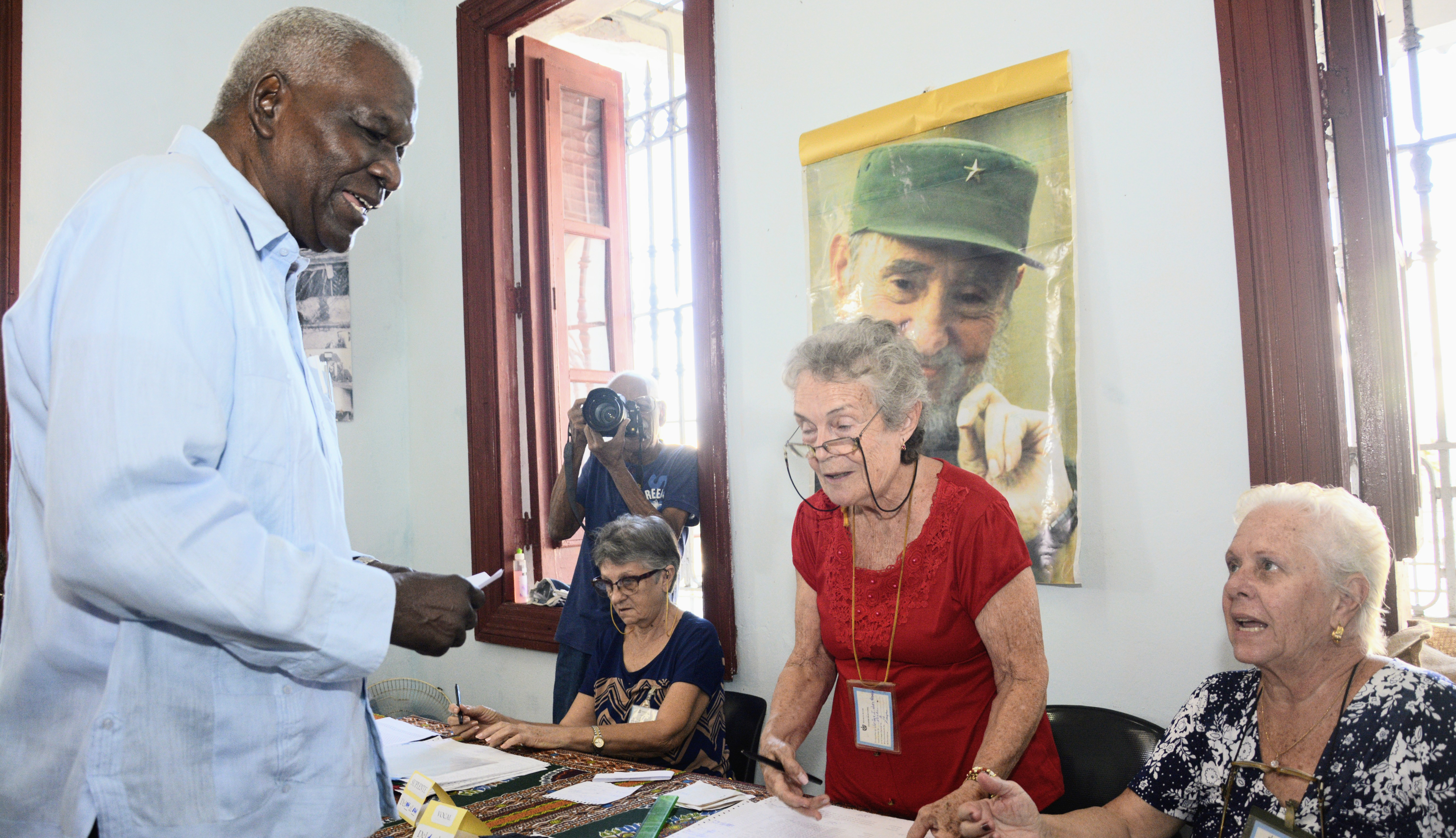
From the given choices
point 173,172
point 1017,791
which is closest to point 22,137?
point 173,172

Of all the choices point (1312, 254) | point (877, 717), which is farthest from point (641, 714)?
point (1312, 254)

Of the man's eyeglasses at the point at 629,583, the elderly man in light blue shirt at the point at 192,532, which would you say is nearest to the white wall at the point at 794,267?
the man's eyeglasses at the point at 629,583

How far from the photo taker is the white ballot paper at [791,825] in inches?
63.0

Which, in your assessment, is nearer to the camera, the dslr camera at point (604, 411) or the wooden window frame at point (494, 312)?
the dslr camera at point (604, 411)

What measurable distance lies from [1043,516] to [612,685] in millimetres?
1321

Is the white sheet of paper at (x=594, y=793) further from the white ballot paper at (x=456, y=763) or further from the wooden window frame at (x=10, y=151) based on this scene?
the wooden window frame at (x=10, y=151)

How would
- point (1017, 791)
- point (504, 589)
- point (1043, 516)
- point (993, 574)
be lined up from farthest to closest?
point (504, 589) → point (1043, 516) → point (993, 574) → point (1017, 791)

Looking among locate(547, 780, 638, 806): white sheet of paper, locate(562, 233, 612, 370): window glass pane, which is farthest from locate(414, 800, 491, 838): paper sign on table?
locate(562, 233, 612, 370): window glass pane

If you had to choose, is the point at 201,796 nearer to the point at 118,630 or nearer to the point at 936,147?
the point at 118,630

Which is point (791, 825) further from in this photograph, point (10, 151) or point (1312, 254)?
point (10, 151)

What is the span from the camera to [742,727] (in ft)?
8.91

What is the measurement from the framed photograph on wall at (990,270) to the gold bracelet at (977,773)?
28.3 inches

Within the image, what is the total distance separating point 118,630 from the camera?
1.02m

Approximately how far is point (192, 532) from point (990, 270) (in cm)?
206
